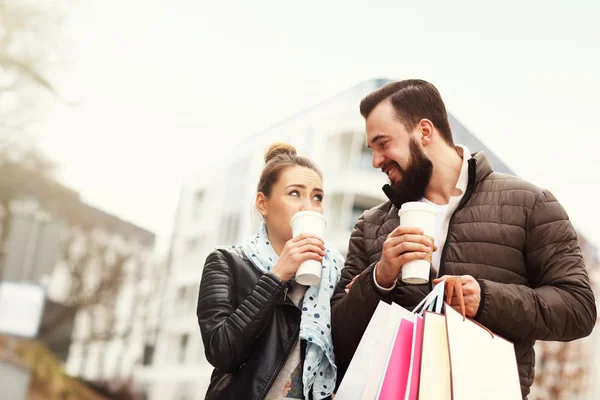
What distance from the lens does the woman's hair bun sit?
2404mm

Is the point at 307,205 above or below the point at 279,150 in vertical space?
below

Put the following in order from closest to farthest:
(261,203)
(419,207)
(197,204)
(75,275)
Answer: (419,207), (261,203), (75,275), (197,204)

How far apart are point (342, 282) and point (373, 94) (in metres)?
0.63

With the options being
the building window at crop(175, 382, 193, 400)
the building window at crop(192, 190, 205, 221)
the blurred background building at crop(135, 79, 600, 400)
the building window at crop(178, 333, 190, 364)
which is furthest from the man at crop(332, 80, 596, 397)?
the building window at crop(192, 190, 205, 221)

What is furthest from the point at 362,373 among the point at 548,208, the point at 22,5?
the point at 22,5

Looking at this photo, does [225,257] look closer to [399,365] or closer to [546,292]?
[399,365]

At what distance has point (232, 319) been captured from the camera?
1.71m

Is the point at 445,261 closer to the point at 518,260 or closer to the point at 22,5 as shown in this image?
the point at 518,260

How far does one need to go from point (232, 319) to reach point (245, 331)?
6 centimetres

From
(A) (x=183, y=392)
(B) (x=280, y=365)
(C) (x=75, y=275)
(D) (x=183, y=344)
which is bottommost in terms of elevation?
(A) (x=183, y=392)

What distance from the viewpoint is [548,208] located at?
1.64m

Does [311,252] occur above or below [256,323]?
above

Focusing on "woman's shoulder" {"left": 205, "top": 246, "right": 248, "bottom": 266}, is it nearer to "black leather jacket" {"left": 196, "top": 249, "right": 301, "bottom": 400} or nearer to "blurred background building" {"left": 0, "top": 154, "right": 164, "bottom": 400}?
"black leather jacket" {"left": 196, "top": 249, "right": 301, "bottom": 400}

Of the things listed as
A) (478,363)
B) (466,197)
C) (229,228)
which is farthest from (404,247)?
(229,228)
